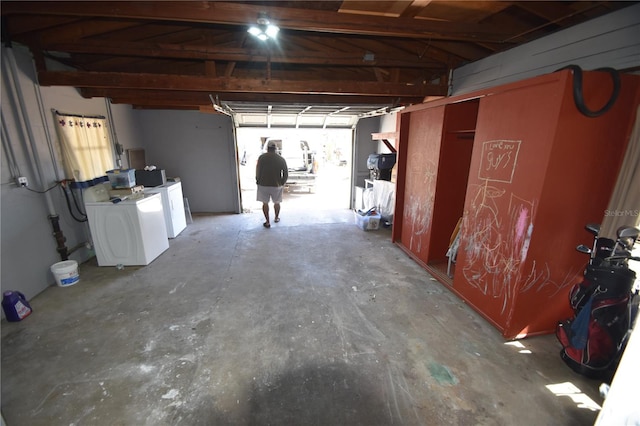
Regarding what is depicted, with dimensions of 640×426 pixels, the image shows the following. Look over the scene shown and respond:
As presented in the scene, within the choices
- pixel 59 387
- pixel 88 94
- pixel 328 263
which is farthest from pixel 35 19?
pixel 328 263

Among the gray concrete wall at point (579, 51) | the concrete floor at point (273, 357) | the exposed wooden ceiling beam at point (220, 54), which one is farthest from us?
the exposed wooden ceiling beam at point (220, 54)

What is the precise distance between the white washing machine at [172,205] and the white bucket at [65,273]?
1487 millimetres

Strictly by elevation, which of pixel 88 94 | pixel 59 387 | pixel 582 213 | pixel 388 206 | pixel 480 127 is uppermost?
pixel 88 94

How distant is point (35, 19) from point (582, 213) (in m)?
5.44

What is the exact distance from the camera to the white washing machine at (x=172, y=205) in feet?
15.4

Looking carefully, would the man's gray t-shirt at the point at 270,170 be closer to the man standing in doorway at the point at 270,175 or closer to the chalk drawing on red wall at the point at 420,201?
the man standing in doorway at the point at 270,175

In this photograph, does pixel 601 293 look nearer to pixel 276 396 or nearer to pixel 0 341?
pixel 276 396

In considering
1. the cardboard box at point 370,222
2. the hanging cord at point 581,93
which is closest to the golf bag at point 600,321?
the hanging cord at point 581,93

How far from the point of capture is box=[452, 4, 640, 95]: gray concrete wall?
7.16 feet

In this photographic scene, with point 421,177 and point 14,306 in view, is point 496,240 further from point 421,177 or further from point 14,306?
point 14,306

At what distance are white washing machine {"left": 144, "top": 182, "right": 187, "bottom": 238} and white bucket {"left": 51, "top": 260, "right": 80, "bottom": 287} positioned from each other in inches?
58.6

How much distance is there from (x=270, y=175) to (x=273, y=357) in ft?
12.5

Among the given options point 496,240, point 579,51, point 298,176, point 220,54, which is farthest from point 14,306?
point 298,176

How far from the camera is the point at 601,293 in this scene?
1.92m
